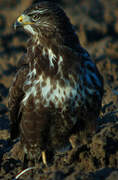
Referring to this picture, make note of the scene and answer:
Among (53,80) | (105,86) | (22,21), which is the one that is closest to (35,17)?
(22,21)

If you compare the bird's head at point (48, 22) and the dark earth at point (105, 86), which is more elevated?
the bird's head at point (48, 22)

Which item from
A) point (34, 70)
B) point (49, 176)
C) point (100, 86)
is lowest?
point (49, 176)

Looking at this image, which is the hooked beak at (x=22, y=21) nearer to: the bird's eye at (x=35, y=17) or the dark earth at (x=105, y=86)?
the bird's eye at (x=35, y=17)

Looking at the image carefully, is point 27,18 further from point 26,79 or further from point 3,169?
point 3,169

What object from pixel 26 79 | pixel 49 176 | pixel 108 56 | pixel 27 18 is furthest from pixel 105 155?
pixel 108 56

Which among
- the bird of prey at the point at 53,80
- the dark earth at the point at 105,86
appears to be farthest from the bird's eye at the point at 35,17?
the dark earth at the point at 105,86

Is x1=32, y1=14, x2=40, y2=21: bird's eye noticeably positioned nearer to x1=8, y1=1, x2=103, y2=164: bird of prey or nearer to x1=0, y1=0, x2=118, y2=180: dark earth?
x1=8, y1=1, x2=103, y2=164: bird of prey

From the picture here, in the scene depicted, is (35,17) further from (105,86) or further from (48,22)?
A: (105,86)
